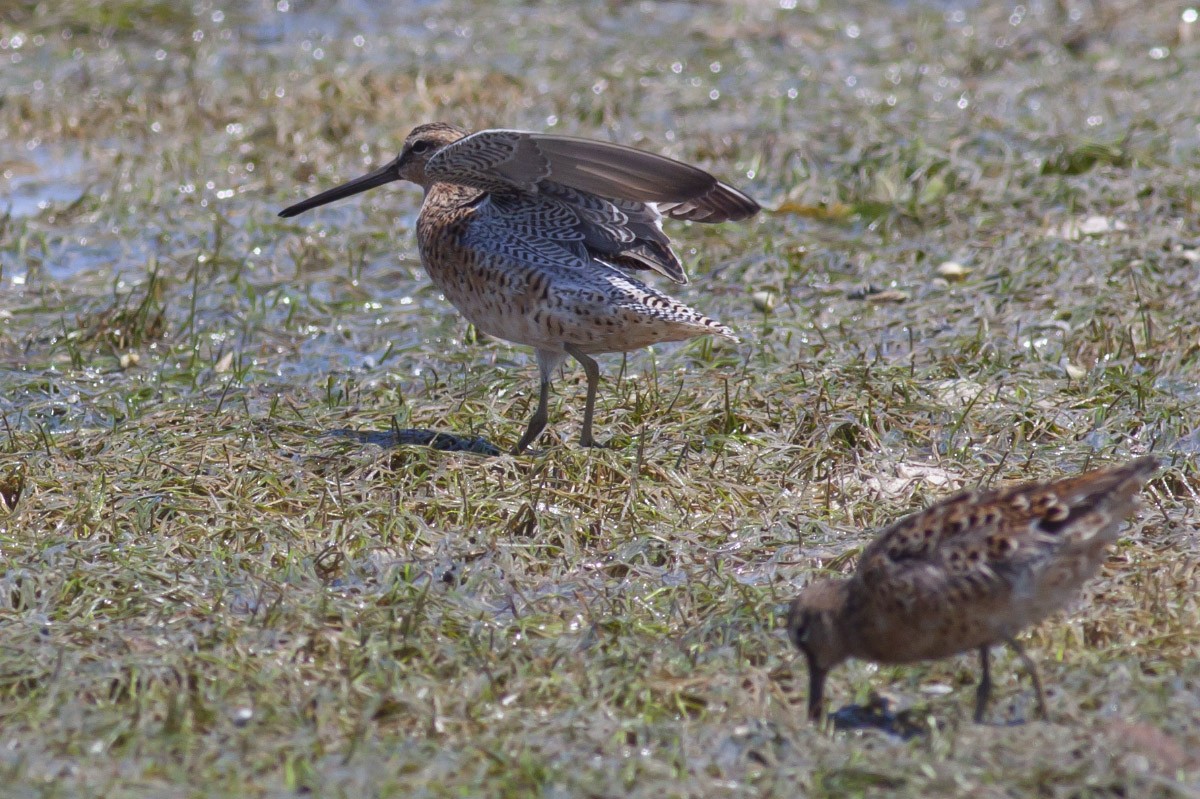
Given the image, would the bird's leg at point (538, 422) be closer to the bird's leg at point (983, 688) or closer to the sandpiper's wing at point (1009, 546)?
the sandpiper's wing at point (1009, 546)

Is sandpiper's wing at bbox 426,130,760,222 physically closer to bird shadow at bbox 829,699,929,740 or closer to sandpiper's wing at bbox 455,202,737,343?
sandpiper's wing at bbox 455,202,737,343

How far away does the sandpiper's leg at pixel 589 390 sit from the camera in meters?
5.09

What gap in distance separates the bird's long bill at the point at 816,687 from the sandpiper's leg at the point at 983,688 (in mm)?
335

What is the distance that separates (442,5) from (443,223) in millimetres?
4386

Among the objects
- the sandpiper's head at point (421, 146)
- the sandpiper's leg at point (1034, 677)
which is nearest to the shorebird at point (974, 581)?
the sandpiper's leg at point (1034, 677)

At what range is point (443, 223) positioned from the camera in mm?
5352

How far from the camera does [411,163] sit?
573 cm

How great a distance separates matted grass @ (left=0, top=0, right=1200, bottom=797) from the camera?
3.57 meters

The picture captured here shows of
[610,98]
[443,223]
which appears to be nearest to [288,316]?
[443,223]

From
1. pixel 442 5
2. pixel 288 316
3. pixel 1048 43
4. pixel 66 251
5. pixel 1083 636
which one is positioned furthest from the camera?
pixel 442 5

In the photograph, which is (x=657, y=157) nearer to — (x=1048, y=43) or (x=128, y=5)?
(x=1048, y=43)

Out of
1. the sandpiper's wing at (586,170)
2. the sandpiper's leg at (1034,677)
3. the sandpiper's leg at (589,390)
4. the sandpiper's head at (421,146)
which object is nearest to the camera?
the sandpiper's leg at (1034,677)

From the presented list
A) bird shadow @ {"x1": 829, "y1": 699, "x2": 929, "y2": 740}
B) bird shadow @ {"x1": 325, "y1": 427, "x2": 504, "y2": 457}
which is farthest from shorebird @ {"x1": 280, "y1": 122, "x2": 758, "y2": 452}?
bird shadow @ {"x1": 829, "y1": 699, "x2": 929, "y2": 740}

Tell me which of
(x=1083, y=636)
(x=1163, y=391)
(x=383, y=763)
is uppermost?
(x=1163, y=391)
